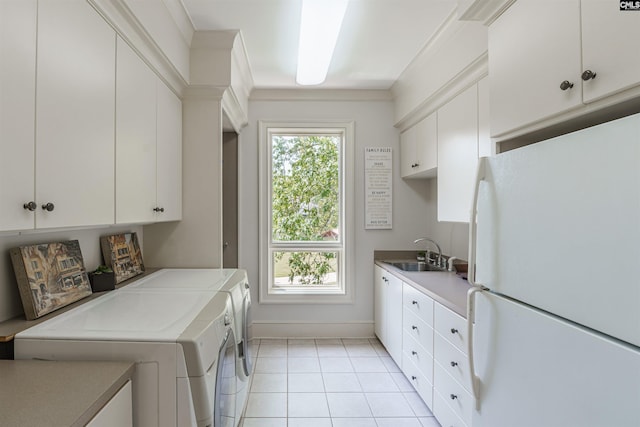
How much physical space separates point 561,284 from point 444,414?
4.85 feet

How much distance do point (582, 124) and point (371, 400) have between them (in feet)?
6.98

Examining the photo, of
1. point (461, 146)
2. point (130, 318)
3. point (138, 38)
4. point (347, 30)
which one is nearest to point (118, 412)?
point (130, 318)

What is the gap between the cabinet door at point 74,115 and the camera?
1.09 meters

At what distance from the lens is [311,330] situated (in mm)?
3520

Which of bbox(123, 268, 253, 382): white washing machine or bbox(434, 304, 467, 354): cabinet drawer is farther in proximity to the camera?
bbox(123, 268, 253, 382): white washing machine

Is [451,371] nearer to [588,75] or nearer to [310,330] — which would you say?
[588,75]

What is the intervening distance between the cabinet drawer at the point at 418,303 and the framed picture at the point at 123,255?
1.91m

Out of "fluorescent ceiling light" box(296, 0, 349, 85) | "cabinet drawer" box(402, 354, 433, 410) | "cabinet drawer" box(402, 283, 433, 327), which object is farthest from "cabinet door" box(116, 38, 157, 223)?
"cabinet drawer" box(402, 354, 433, 410)

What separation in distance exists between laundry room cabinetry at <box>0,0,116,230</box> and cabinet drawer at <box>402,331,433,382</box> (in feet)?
6.62

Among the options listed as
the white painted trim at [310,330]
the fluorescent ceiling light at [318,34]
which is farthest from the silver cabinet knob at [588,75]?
the white painted trim at [310,330]

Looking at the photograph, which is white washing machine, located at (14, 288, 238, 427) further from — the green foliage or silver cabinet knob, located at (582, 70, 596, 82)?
the green foliage

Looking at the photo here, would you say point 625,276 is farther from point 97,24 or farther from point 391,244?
point 391,244

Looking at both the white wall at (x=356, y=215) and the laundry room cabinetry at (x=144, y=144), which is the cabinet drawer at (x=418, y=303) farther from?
the laundry room cabinetry at (x=144, y=144)

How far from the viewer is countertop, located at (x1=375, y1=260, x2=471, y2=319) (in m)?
1.81
